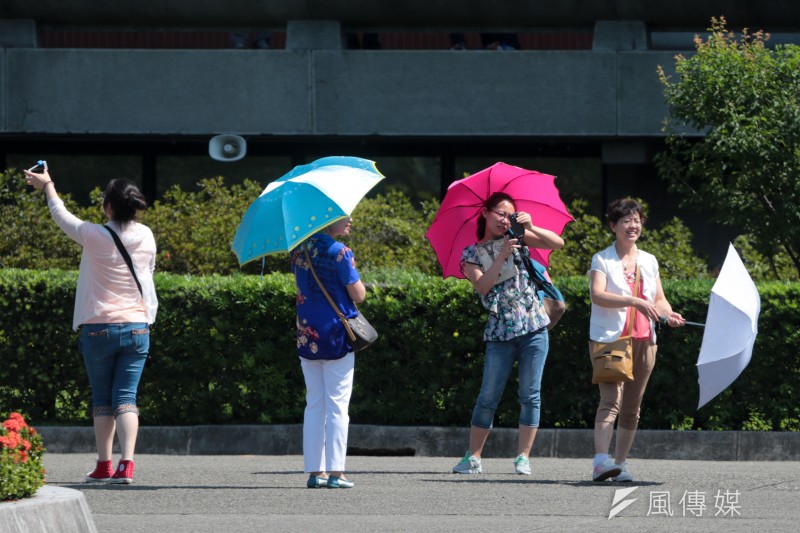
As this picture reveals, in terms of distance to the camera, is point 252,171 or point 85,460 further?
point 252,171

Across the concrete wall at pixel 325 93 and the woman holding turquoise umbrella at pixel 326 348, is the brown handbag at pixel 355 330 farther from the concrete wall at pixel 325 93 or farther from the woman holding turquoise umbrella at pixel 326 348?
the concrete wall at pixel 325 93

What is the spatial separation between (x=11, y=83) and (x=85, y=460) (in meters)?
10.8

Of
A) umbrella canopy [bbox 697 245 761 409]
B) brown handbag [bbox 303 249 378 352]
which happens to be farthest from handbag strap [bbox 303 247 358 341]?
umbrella canopy [bbox 697 245 761 409]

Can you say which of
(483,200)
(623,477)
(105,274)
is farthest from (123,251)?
(623,477)

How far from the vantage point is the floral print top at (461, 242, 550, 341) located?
9.32 m

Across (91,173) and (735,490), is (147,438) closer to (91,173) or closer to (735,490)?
(735,490)

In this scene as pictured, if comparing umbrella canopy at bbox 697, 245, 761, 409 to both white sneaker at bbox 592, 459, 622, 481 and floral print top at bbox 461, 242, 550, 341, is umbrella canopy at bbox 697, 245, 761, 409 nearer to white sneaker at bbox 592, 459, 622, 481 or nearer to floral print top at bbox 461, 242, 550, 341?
white sneaker at bbox 592, 459, 622, 481

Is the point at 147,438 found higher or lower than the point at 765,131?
lower

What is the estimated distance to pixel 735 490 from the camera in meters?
8.59

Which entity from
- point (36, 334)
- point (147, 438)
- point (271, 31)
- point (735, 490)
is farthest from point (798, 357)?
point (271, 31)

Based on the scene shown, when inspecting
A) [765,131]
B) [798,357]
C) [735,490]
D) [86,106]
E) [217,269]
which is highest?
[86,106]

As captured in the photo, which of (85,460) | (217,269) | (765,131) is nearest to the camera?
(85,460)

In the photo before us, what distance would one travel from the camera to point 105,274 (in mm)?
8977

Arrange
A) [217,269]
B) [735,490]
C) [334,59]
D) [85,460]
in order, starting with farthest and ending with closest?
[334,59], [217,269], [85,460], [735,490]
